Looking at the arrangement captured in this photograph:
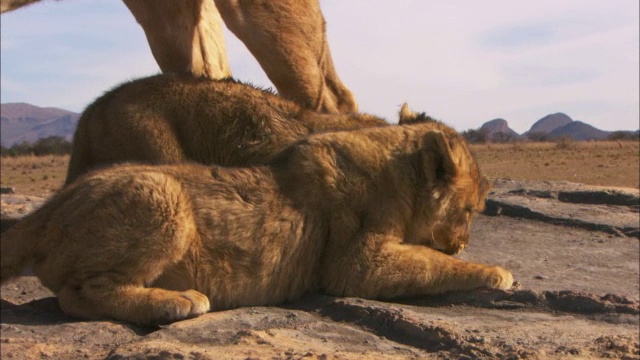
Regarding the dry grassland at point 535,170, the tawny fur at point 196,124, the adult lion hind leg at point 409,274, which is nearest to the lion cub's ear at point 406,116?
the tawny fur at point 196,124

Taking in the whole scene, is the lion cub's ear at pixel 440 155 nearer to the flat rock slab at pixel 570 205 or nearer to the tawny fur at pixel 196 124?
the tawny fur at pixel 196 124

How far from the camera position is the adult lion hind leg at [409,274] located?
15.0 feet

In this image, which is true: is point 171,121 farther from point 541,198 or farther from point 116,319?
point 541,198

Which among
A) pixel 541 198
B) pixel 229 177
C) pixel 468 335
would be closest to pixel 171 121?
pixel 229 177

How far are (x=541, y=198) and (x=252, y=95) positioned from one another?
4194mm

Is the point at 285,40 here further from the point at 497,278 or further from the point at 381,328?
the point at 381,328

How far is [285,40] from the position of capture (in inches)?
268

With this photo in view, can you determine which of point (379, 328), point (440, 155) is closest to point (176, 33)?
point (440, 155)

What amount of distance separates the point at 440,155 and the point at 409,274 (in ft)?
2.26

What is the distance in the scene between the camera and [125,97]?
5516 millimetres

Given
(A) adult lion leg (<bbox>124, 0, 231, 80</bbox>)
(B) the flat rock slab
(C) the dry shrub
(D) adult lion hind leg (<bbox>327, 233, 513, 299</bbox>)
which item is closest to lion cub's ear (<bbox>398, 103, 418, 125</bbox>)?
(D) adult lion hind leg (<bbox>327, 233, 513, 299</bbox>)

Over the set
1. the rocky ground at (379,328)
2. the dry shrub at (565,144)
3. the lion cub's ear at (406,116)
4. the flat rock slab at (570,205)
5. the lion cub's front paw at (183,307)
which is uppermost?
the dry shrub at (565,144)

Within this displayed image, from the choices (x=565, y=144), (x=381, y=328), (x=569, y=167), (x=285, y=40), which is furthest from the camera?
(x=565, y=144)

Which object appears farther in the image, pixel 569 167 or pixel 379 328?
pixel 569 167
